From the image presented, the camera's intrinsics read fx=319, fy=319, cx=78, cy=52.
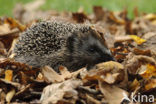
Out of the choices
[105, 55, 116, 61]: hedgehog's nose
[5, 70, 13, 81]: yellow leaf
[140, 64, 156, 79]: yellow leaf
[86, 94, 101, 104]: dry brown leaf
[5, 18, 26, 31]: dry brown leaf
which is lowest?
[86, 94, 101, 104]: dry brown leaf

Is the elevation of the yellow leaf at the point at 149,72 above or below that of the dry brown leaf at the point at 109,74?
above

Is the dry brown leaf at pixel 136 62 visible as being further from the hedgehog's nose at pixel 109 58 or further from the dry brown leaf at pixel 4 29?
the dry brown leaf at pixel 4 29

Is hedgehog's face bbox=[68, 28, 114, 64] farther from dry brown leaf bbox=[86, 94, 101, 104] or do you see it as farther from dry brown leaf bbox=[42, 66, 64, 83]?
dry brown leaf bbox=[86, 94, 101, 104]

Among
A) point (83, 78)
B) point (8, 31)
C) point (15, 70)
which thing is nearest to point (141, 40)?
point (83, 78)

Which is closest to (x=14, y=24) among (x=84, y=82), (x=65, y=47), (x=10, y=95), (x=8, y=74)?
(x=65, y=47)

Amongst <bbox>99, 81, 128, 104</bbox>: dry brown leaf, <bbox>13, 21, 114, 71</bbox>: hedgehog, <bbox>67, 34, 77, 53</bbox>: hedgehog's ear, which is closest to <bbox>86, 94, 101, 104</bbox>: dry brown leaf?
<bbox>99, 81, 128, 104</bbox>: dry brown leaf

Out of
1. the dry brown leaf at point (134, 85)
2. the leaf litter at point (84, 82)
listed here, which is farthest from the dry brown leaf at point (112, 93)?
the dry brown leaf at point (134, 85)

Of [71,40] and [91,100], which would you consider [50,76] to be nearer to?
[91,100]
